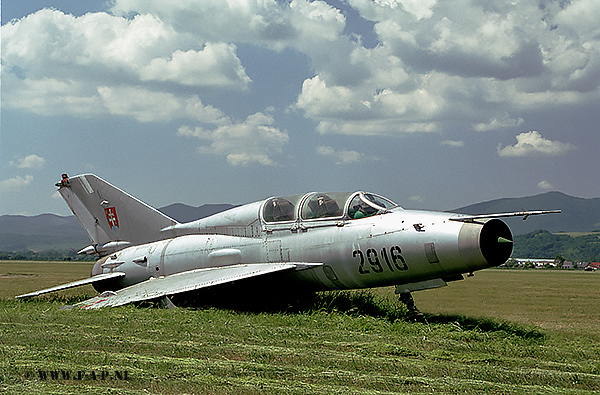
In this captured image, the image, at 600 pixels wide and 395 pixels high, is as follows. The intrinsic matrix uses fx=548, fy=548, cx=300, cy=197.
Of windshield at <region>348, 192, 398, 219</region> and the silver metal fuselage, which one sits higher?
windshield at <region>348, 192, 398, 219</region>

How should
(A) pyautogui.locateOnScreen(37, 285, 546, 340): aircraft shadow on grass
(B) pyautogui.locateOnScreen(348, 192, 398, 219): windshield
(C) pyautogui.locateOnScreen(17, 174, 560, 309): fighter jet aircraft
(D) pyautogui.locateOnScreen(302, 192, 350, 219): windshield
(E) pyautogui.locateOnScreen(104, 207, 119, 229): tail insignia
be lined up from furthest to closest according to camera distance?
(E) pyautogui.locateOnScreen(104, 207, 119, 229): tail insignia, (D) pyautogui.locateOnScreen(302, 192, 350, 219): windshield, (B) pyautogui.locateOnScreen(348, 192, 398, 219): windshield, (A) pyautogui.locateOnScreen(37, 285, 546, 340): aircraft shadow on grass, (C) pyautogui.locateOnScreen(17, 174, 560, 309): fighter jet aircraft

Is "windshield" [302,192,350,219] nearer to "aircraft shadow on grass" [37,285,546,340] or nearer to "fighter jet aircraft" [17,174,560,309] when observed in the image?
"fighter jet aircraft" [17,174,560,309]

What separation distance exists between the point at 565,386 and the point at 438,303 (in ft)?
24.8

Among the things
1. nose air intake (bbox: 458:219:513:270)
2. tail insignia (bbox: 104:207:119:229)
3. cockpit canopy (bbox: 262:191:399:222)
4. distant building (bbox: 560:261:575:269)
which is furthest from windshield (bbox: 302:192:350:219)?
distant building (bbox: 560:261:575:269)

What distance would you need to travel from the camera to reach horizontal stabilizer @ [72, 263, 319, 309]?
446 inches

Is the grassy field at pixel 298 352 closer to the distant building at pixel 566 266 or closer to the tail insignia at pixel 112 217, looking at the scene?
the tail insignia at pixel 112 217

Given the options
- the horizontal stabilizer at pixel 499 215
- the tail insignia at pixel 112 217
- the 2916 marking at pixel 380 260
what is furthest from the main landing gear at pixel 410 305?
the tail insignia at pixel 112 217

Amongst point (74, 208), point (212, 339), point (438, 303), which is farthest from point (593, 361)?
point (74, 208)

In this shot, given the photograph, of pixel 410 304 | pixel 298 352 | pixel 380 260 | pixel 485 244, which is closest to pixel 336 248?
pixel 380 260

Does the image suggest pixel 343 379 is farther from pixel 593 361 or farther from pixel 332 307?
pixel 332 307

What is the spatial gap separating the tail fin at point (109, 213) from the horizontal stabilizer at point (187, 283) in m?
3.47

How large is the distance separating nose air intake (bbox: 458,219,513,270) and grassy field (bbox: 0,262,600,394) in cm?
115

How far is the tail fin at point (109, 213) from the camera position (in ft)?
52.4

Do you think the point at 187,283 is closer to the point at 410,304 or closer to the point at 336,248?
the point at 336,248
